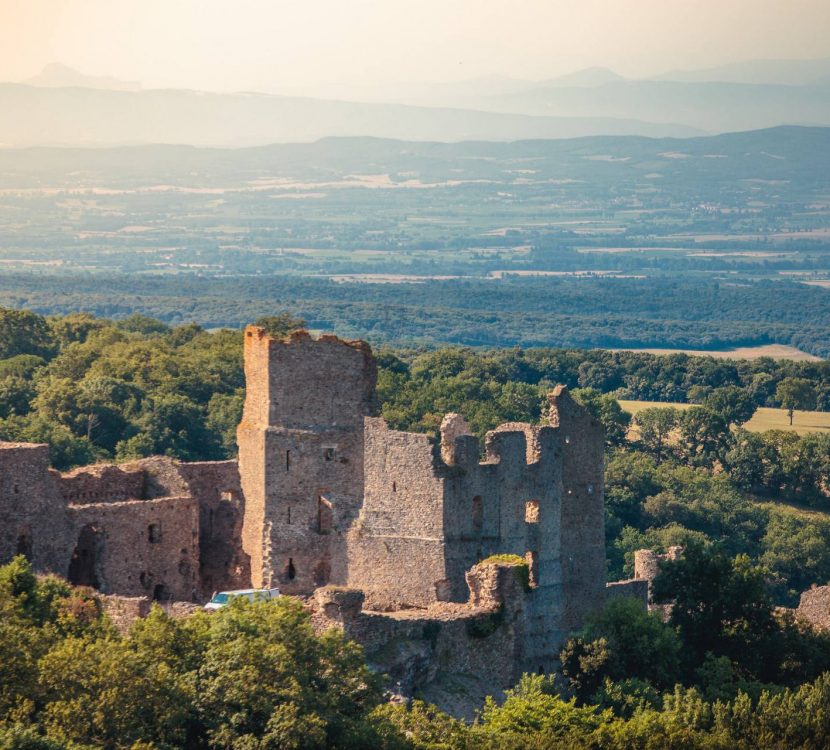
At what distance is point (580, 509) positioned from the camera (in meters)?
56.6

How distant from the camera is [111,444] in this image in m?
80.4

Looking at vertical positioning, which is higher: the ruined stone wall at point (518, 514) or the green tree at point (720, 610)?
the ruined stone wall at point (518, 514)

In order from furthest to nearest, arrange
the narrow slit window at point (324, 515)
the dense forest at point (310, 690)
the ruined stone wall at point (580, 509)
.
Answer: the ruined stone wall at point (580, 509), the narrow slit window at point (324, 515), the dense forest at point (310, 690)

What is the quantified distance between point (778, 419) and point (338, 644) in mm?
82907

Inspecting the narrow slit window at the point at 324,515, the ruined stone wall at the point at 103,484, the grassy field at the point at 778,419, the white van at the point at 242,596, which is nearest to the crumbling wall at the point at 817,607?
the narrow slit window at the point at 324,515

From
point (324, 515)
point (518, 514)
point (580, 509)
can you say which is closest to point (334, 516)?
point (324, 515)

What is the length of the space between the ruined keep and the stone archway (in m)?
0.04

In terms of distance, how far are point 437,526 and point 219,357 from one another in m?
44.2

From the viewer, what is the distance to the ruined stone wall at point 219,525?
54344mm

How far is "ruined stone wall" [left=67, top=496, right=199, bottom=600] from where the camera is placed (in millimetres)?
51281

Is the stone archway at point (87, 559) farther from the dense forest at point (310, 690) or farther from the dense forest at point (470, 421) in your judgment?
the dense forest at point (470, 421)

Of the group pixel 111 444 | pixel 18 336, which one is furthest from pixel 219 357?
pixel 111 444

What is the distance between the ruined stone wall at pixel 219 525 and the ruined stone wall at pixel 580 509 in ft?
24.6

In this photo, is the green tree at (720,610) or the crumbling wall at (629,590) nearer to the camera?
the green tree at (720,610)
